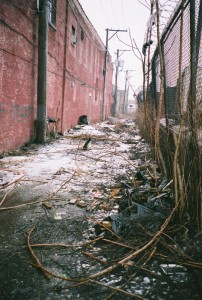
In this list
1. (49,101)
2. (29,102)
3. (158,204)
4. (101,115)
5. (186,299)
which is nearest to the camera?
(186,299)

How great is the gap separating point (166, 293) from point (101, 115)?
24.0 metres

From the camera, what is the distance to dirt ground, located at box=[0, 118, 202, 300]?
1.71 metres

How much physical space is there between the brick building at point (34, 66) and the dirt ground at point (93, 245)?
128 inches

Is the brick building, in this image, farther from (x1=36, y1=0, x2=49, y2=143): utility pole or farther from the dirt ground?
the dirt ground

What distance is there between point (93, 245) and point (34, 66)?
681cm

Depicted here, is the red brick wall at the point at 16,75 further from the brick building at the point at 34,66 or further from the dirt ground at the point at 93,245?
the dirt ground at the point at 93,245

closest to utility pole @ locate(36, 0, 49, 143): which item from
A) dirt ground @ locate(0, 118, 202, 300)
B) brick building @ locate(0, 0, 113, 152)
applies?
brick building @ locate(0, 0, 113, 152)

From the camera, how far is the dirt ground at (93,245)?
1713mm

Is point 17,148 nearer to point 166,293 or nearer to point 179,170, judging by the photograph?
point 179,170

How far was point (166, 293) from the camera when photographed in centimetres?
166

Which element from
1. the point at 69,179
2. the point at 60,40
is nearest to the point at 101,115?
the point at 60,40

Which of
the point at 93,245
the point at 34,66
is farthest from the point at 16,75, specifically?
the point at 93,245

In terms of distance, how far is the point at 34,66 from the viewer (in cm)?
779

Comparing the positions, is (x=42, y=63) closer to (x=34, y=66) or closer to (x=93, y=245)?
(x=34, y=66)
